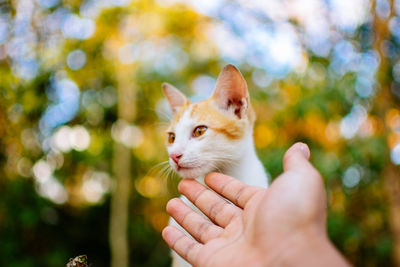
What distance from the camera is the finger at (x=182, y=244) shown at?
118 centimetres

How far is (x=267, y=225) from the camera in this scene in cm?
96

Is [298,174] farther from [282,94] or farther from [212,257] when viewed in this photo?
[282,94]

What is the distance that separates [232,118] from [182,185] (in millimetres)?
466

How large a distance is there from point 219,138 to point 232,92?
288 mm

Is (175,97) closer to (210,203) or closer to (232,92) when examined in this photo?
(232,92)

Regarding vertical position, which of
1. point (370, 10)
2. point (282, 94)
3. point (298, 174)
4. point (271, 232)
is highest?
point (370, 10)

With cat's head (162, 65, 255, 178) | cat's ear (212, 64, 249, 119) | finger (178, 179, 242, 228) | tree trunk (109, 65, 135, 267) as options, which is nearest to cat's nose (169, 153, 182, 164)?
cat's head (162, 65, 255, 178)

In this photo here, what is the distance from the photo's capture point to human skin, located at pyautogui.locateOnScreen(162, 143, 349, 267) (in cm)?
87

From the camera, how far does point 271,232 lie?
3.09 ft

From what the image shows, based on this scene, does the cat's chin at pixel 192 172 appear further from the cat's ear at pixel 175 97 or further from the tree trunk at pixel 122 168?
the tree trunk at pixel 122 168

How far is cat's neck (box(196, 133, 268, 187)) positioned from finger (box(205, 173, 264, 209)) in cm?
17

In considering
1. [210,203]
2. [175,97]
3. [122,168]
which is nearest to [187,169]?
[210,203]

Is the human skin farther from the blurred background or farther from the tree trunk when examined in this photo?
the tree trunk

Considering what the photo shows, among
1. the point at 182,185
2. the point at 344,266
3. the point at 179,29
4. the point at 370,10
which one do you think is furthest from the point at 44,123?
the point at 370,10
